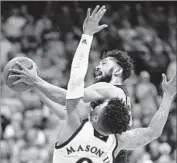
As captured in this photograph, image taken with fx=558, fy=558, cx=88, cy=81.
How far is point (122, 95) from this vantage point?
4973 millimetres

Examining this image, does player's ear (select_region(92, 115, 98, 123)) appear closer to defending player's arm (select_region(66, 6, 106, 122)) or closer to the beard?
defending player's arm (select_region(66, 6, 106, 122))

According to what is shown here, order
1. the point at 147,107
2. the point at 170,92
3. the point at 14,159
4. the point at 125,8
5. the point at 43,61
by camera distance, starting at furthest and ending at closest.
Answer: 1. the point at 125,8
2. the point at 43,61
3. the point at 147,107
4. the point at 14,159
5. the point at 170,92

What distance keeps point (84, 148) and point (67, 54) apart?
738cm

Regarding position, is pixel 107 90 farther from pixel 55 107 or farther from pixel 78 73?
pixel 78 73

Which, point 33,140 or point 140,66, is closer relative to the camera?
point 33,140

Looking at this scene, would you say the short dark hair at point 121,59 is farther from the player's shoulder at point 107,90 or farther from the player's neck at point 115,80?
the player's shoulder at point 107,90

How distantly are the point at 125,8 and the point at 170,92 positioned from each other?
825 cm

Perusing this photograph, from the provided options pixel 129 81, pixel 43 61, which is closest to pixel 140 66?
pixel 129 81

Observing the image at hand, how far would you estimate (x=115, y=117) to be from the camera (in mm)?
4117

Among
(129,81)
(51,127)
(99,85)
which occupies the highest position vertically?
(129,81)

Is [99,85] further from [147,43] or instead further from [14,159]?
[147,43]

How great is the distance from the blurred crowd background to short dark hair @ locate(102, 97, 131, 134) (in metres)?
4.73

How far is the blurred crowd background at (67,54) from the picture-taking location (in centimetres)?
950

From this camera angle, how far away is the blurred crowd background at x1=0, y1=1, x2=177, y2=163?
9.50 meters
